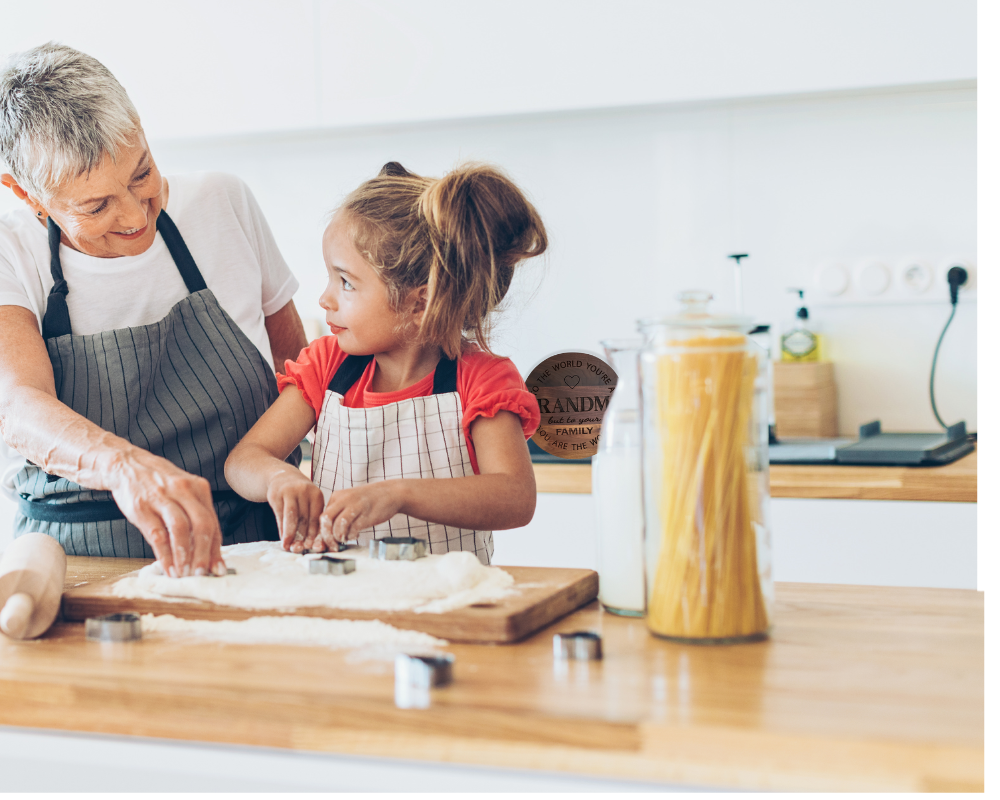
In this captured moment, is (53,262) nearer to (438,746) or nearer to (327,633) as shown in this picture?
(327,633)

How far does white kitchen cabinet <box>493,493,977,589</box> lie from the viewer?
175 cm

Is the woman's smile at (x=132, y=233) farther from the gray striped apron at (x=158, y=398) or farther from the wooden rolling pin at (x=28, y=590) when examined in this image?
the wooden rolling pin at (x=28, y=590)

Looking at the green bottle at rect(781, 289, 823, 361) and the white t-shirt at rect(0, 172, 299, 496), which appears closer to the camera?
the white t-shirt at rect(0, 172, 299, 496)

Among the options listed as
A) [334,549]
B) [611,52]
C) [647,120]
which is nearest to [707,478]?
[334,549]

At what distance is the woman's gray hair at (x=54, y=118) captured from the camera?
107 cm

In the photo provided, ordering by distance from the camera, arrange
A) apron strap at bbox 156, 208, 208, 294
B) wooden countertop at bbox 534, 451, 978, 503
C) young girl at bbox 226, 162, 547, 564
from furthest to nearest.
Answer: wooden countertop at bbox 534, 451, 978, 503
apron strap at bbox 156, 208, 208, 294
young girl at bbox 226, 162, 547, 564

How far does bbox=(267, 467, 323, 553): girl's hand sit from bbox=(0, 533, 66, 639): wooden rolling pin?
20cm

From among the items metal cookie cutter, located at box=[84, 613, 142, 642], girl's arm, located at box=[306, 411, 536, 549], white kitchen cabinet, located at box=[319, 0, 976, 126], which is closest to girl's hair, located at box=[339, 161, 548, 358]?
girl's arm, located at box=[306, 411, 536, 549]

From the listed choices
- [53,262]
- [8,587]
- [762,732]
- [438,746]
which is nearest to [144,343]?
[53,262]

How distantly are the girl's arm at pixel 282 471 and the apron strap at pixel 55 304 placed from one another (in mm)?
271

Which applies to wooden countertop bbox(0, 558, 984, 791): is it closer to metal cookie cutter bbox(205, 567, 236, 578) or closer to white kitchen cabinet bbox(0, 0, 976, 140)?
metal cookie cutter bbox(205, 567, 236, 578)

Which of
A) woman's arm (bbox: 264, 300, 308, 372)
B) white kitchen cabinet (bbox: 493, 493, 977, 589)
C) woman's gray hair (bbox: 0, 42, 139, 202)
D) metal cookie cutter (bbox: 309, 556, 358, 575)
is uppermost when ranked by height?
woman's gray hair (bbox: 0, 42, 139, 202)

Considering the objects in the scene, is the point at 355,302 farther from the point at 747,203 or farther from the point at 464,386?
the point at 747,203

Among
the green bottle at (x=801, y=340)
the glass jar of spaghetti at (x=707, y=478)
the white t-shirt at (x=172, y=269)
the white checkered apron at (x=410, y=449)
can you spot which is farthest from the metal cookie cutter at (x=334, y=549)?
the green bottle at (x=801, y=340)
